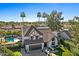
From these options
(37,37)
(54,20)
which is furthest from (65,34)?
(37,37)

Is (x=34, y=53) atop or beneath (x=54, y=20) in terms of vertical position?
beneath

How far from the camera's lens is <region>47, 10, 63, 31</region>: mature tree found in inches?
117

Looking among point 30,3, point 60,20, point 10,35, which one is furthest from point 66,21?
point 10,35

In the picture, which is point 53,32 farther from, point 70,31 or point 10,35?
point 10,35

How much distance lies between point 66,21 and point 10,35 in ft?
2.14

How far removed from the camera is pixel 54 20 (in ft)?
9.78

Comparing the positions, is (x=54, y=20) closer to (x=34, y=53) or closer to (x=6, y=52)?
(x=34, y=53)

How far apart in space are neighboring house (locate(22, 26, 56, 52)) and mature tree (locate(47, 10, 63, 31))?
6cm

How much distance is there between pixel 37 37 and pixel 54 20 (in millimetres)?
275

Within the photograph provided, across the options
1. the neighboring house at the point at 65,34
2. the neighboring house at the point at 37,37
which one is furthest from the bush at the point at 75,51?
the neighboring house at the point at 37,37

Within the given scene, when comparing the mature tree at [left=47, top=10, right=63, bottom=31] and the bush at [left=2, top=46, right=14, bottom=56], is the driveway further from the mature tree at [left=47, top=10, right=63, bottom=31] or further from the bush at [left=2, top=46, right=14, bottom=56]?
the mature tree at [left=47, top=10, right=63, bottom=31]

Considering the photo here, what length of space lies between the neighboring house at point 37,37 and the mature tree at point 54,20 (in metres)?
0.06

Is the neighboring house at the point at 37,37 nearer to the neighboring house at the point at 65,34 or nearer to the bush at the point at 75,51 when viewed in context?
the neighboring house at the point at 65,34

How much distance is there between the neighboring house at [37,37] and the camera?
118 inches
